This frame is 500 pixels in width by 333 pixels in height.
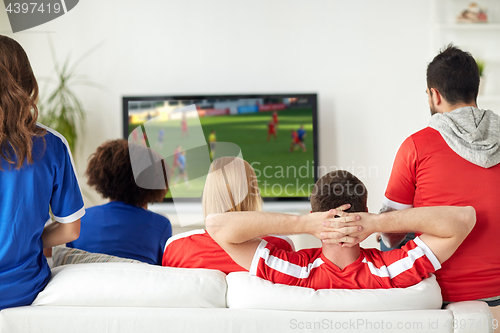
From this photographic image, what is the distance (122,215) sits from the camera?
5.50 feet

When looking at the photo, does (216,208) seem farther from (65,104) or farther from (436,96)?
(65,104)

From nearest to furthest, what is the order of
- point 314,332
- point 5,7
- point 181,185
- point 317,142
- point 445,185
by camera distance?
point 314,332 → point 445,185 → point 181,185 → point 317,142 → point 5,7

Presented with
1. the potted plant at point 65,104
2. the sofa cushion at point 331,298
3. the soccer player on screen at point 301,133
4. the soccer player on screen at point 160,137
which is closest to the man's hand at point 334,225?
the sofa cushion at point 331,298

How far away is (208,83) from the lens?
360 cm

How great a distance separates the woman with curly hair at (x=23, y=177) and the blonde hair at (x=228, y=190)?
409 millimetres

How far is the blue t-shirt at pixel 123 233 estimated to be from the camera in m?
1.60

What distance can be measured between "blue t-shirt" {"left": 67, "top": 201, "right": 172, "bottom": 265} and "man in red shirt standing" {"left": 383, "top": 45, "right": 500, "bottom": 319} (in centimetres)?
97

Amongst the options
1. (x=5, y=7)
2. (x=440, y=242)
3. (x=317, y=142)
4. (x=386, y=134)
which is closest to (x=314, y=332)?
(x=440, y=242)

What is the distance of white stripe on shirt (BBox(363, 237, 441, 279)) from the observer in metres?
1.06

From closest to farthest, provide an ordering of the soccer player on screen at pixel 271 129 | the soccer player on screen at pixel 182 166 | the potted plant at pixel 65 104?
1. the soccer player on screen at pixel 182 166
2. the potted plant at pixel 65 104
3. the soccer player on screen at pixel 271 129

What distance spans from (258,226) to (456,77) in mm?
829

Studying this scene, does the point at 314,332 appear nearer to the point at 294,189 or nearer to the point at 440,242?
the point at 440,242

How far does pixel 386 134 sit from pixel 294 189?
2.96ft

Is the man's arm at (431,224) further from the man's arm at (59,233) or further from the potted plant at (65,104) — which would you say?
the potted plant at (65,104)
